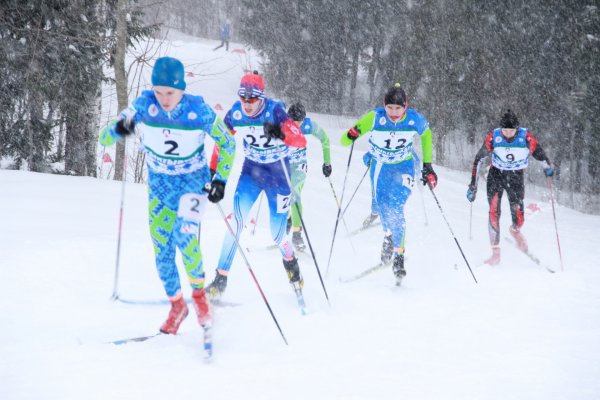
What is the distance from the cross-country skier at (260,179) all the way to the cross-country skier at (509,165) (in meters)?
3.45

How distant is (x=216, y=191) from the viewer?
12.0 ft

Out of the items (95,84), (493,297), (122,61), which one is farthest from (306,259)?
(95,84)

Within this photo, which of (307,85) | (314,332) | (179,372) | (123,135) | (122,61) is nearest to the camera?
(179,372)

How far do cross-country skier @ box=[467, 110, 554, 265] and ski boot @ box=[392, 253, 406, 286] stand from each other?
1855 mm

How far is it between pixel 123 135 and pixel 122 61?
23.5ft

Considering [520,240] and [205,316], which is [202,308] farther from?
[520,240]

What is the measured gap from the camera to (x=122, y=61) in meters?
10.0

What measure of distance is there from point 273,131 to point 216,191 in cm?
107

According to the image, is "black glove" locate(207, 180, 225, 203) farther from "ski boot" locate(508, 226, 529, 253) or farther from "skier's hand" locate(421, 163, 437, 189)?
"ski boot" locate(508, 226, 529, 253)

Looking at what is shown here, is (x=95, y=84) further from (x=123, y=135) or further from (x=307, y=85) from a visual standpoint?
Answer: (x=307, y=85)

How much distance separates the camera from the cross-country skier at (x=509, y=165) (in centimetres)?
695

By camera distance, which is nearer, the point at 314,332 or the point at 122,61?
the point at 314,332

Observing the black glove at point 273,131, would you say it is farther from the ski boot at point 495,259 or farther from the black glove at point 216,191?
the ski boot at point 495,259

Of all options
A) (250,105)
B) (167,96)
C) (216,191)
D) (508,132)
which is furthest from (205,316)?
(508,132)
